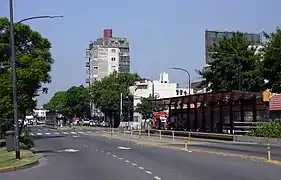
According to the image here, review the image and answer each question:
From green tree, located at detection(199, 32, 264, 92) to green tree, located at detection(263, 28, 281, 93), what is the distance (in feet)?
18.5

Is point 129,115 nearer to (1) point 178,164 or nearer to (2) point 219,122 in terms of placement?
(2) point 219,122

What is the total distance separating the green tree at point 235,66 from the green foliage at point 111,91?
185 feet

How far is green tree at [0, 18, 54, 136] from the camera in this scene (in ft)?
126

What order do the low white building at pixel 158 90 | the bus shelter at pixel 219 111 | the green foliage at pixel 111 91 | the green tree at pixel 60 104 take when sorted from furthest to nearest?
1. the green tree at pixel 60 104
2. the low white building at pixel 158 90
3. the green foliage at pixel 111 91
4. the bus shelter at pixel 219 111

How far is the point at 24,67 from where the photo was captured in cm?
5241

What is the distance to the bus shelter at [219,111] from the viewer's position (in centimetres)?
5016

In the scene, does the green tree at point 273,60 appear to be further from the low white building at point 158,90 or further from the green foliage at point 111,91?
the low white building at point 158,90

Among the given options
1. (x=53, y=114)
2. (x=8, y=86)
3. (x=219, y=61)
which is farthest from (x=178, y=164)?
(x=53, y=114)

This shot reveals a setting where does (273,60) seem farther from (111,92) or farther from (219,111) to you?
(111,92)

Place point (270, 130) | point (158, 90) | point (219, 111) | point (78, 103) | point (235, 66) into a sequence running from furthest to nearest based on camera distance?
point (78, 103)
point (158, 90)
point (235, 66)
point (219, 111)
point (270, 130)

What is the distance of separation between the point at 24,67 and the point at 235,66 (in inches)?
919

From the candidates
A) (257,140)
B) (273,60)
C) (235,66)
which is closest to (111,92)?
(235,66)

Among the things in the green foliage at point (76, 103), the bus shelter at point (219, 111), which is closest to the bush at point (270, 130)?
the bus shelter at point (219, 111)

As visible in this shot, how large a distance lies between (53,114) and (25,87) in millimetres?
138774
